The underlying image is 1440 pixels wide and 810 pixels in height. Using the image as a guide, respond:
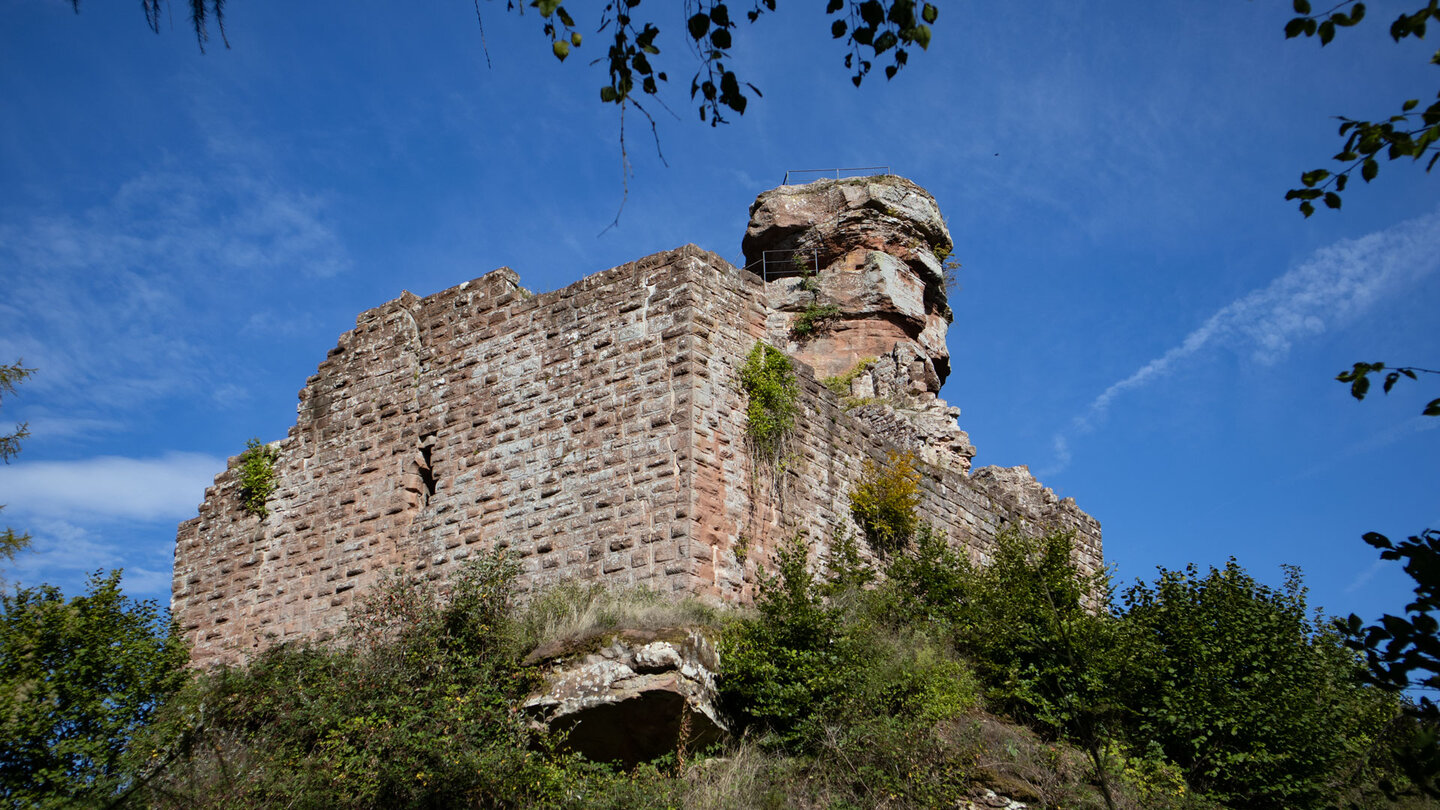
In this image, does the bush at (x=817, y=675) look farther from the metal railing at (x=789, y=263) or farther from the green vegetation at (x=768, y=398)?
the metal railing at (x=789, y=263)

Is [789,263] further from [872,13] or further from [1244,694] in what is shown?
[872,13]

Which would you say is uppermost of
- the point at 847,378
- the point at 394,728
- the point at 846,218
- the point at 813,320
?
the point at 846,218

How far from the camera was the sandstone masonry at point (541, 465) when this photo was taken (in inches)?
431

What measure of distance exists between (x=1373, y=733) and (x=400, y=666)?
901 centimetres

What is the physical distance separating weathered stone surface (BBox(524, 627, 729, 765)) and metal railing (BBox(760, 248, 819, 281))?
13314mm

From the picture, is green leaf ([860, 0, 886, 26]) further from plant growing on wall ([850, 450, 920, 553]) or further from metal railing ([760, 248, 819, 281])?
metal railing ([760, 248, 819, 281])

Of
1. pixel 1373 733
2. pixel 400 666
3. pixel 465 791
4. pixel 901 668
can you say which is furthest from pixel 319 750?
pixel 1373 733

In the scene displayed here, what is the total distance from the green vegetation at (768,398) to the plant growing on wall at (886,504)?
1.46 meters

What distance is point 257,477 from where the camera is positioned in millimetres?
13867

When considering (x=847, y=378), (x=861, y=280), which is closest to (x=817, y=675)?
(x=847, y=378)

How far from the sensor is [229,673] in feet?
35.0

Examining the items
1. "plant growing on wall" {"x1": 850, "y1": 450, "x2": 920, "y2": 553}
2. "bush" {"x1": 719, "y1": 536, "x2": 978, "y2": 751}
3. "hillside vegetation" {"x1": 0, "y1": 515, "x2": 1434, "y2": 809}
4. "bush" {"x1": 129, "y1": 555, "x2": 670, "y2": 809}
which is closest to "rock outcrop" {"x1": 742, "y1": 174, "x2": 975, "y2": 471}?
"plant growing on wall" {"x1": 850, "y1": 450, "x2": 920, "y2": 553}

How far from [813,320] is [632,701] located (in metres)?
12.5

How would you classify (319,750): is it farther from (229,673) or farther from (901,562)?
(901,562)
